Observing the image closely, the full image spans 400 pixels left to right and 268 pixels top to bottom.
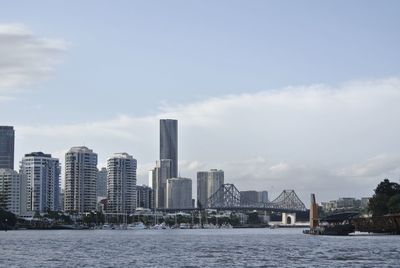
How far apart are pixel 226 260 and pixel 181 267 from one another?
12032mm

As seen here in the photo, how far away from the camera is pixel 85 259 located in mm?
92875

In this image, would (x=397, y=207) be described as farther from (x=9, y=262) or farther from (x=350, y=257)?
(x=9, y=262)

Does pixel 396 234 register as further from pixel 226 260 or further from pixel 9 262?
pixel 9 262

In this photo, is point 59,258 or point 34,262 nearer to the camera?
point 34,262

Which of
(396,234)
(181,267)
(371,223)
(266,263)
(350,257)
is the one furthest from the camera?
(371,223)

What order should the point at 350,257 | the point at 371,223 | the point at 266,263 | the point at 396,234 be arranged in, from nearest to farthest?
the point at 266,263 → the point at 350,257 → the point at 396,234 → the point at 371,223

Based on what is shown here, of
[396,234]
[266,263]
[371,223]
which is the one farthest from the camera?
[371,223]

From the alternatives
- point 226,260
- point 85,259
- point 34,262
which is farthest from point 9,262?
point 226,260

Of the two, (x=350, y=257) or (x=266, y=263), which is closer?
(x=266, y=263)

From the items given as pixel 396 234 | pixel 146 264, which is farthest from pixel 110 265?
pixel 396 234

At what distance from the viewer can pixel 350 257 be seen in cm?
9088

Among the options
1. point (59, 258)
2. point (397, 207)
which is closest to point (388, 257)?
point (59, 258)

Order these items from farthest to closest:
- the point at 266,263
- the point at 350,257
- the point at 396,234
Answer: the point at 396,234
the point at 350,257
the point at 266,263

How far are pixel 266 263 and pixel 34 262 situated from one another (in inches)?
986
